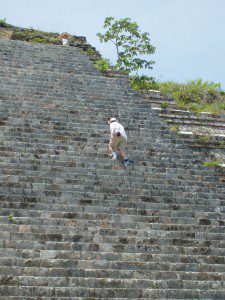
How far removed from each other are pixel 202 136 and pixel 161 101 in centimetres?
203

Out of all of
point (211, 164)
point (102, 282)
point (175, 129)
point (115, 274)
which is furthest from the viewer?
point (175, 129)

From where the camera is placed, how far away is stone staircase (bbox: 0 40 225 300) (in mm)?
7148

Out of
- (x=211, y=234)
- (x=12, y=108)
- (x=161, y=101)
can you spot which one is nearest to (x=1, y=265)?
(x=211, y=234)

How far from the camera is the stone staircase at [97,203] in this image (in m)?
7.15

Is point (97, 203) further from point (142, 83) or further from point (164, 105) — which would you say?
point (142, 83)

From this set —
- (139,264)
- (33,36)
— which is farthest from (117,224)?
(33,36)

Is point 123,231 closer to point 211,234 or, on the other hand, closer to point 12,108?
point 211,234

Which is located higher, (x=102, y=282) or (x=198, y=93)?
(x=198, y=93)

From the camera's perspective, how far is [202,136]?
12406mm

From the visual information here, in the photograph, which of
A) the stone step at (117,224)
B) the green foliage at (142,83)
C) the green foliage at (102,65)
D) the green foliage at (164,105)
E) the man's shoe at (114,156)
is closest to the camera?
the stone step at (117,224)

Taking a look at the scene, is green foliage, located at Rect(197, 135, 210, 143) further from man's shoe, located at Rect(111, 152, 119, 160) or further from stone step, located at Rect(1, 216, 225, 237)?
stone step, located at Rect(1, 216, 225, 237)

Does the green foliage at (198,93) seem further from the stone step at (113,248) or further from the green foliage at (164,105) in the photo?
the stone step at (113,248)

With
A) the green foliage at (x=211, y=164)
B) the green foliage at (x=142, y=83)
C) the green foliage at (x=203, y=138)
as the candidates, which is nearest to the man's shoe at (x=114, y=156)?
the green foliage at (x=211, y=164)

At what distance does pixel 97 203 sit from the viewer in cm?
884
